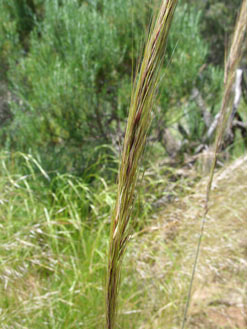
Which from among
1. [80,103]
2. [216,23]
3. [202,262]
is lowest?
[202,262]

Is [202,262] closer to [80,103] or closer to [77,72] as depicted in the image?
[80,103]

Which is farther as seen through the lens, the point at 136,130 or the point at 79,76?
the point at 79,76

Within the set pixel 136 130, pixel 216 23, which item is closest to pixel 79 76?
pixel 136 130

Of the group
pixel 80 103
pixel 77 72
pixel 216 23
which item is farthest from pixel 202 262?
pixel 216 23

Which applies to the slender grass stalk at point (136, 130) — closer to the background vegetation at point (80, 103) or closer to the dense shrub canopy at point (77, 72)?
the background vegetation at point (80, 103)

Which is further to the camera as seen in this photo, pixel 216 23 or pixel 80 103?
pixel 216 23

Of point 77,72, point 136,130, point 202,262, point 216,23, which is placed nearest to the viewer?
point 136,130

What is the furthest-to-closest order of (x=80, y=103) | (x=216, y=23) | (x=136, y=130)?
1. (x=216, y=23)
2. (x=80, y=103)
3. (x=136, y=130)

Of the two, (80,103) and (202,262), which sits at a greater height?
(80,103)

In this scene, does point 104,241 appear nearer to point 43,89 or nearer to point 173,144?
point 43,89

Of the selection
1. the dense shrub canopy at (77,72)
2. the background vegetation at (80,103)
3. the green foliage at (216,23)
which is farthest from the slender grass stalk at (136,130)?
the green foliage at (216,23)
